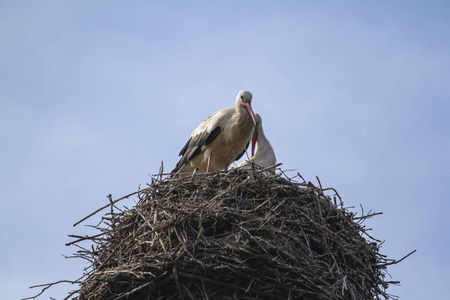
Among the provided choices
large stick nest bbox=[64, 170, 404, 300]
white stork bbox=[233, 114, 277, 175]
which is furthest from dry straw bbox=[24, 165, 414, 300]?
white stork bbox=[233, 114, 277, 175]

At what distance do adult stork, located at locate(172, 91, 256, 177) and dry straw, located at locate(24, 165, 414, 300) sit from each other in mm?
2199

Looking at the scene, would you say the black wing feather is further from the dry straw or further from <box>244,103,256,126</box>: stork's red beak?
the dry straw

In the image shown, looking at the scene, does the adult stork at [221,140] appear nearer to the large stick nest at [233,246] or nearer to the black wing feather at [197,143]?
the black wing feather at [197,143]

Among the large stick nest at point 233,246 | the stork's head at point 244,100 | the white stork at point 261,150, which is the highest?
→ the stork's head at point 244,100

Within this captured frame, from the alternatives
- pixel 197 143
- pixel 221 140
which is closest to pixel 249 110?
pixel 221 140

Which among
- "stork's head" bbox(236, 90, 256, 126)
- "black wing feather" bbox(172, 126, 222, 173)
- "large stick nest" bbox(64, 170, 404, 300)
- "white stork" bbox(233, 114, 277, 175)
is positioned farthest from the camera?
"stork's head" bbox(236, 90, 256, 126)

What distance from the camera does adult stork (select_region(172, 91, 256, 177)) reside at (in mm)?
9422

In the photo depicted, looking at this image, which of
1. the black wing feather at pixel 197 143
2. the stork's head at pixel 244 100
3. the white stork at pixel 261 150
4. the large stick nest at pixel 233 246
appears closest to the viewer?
the large stick nest at pixel 233 246

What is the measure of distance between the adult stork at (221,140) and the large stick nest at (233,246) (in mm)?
2185

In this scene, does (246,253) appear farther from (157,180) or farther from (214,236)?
(157,180)

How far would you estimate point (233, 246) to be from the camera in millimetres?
6012

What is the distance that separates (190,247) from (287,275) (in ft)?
2.59

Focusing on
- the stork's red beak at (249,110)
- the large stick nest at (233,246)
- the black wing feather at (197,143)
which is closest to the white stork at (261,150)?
Answer: the stork's red beak at (249,110)

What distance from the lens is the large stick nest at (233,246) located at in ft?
19.4
